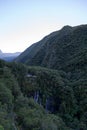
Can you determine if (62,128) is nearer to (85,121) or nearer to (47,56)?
(85,121)

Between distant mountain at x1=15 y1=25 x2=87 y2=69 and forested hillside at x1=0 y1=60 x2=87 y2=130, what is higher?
distant mountain at x1=15 y1=25 x2=87 y2=69

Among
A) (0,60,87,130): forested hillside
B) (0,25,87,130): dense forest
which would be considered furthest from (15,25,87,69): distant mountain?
(0,60,87,130): forested hillside

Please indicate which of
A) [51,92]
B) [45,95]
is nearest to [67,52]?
[51,92]

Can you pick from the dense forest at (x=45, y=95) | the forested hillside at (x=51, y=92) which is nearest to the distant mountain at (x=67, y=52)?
the dense forest at (x=45, y=95)

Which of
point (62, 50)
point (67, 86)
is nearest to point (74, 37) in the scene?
point (62, 50)

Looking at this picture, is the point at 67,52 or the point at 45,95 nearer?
the point at 45,95

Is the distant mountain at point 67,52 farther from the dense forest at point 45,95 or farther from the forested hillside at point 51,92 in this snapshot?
the forested hillside at point 51,92

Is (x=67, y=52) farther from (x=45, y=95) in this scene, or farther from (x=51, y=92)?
(x=45, y=95)

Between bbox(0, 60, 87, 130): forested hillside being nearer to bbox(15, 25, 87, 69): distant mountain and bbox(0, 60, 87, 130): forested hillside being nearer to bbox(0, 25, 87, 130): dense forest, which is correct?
bbox(0, 25, 87, 130): dense forest
